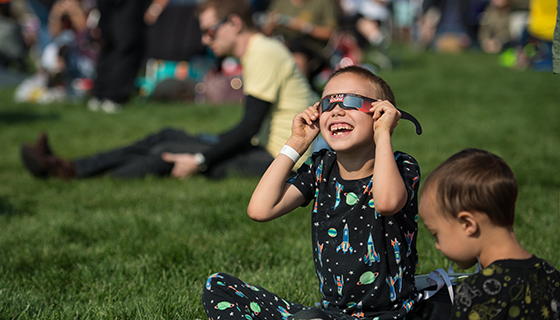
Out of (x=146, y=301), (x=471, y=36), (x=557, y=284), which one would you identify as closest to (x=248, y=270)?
(x=146, y=301)

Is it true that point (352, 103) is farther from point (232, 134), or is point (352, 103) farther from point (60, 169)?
point (60, 169)

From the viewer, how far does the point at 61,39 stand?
10.8 meters

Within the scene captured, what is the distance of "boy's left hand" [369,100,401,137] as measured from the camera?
6.31 ft

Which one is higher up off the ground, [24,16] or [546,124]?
[546,124]

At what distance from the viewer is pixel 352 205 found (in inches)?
80.5

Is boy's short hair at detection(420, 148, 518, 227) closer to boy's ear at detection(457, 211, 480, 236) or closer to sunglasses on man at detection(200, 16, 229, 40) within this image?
boy's ear at detection(457, 211, 480, 236)

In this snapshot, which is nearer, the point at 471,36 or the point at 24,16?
the point at 471,36

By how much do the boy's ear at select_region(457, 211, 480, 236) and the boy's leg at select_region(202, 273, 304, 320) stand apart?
88 centimetres

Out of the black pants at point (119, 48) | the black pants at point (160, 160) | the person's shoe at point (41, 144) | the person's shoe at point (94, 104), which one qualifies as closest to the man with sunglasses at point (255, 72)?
the black pants at point (160, 160)

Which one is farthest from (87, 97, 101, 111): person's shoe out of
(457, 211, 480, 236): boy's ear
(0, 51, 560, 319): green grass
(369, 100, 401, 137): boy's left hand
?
(457, 211, 480, 236): boy's ear

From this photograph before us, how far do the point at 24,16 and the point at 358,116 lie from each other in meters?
23.2

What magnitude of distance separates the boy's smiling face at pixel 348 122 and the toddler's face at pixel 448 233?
1.32ft

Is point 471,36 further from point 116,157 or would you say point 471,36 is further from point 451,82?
point 116,157

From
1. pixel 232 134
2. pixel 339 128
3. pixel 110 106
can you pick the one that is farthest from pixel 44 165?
pixel 110 106
